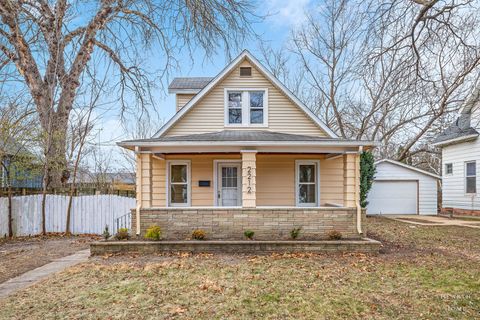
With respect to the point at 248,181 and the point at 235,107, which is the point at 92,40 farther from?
the point at 248,181

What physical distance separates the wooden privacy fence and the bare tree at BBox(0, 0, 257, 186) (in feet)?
3.52

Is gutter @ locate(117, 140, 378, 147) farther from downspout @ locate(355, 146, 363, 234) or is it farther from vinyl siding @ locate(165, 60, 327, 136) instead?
vinyl siding @ locate(165, 60, 327, 136)

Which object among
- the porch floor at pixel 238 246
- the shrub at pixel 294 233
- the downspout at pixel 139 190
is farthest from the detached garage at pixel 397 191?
the downspout at pixel 139 190

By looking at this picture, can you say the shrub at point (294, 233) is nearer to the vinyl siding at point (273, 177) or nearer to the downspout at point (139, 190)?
the vinyl siding at point (273, 177)

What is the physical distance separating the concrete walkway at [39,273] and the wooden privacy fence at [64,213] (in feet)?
10.4

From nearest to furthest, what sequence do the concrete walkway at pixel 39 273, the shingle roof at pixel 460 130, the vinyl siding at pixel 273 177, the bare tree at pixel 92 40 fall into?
the concrete walkway at pixel 39 273
the bare tree at pixel 92 40
the vinyl siding at pixel 273 177
the shingle roof at pixel 460 130

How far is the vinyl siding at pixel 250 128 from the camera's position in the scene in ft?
37.7

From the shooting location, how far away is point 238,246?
8148 millimetres

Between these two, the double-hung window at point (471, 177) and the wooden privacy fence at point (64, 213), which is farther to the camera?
the double-hung window at point (471, 177)

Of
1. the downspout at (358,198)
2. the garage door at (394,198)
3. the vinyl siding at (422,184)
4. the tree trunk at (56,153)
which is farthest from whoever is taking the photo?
the garage door at (394,198)

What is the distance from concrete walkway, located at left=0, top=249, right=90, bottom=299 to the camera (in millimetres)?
5633

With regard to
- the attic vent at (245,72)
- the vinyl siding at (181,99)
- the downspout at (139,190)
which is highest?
the attic vent at (245,72)

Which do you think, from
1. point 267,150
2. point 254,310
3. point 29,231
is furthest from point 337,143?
point 29,231

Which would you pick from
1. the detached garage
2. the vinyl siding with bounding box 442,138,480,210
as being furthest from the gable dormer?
the vinyl siding with bounding box 442,138,480,210
